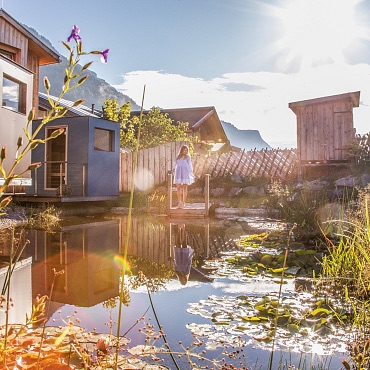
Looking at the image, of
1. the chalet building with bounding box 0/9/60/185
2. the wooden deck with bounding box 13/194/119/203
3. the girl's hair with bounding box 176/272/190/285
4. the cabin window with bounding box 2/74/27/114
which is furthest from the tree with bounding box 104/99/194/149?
the girl's hair with bounding box 176/272/190/285

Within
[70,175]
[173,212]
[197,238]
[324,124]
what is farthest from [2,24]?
[324,124]

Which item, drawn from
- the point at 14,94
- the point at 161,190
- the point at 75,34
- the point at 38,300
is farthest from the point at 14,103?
the point at 161,190

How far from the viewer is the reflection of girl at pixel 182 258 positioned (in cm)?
452

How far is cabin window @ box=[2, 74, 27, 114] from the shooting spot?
7836 millimetres

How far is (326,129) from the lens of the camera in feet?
59.2

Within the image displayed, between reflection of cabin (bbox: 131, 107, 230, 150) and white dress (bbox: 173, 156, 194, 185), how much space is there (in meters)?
17.2

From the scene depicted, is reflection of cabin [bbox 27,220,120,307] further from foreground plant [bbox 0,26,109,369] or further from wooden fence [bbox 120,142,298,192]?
wooden fence [bbox 120,142,298,192]

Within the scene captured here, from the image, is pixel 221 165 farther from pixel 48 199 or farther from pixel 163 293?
pixel 163 293

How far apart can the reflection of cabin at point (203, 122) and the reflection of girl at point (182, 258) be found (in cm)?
2280

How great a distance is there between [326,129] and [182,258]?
1429 cm

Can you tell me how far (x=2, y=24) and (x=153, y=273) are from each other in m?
11.4

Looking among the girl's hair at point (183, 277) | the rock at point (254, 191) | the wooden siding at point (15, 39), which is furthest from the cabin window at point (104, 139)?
the girl's hair at point (183, 277)

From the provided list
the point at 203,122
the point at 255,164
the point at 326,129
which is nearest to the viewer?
the point at 326,129

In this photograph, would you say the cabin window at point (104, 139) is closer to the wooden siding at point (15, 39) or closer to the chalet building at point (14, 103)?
the wooden siding at point (15, 39)
